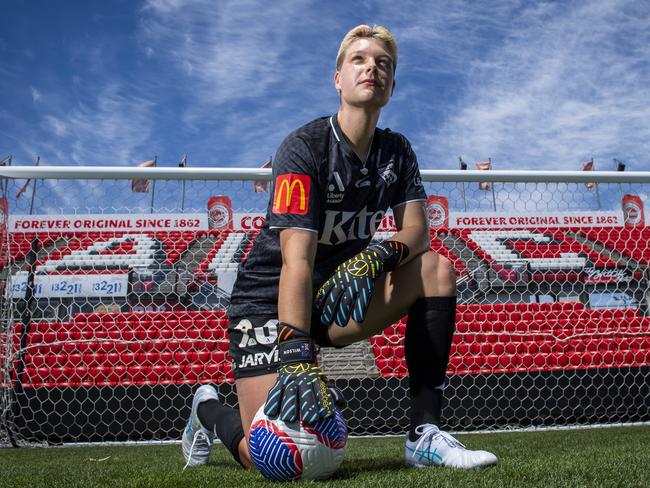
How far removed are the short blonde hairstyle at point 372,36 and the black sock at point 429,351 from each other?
2.46 ft

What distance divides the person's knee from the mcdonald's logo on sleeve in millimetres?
432

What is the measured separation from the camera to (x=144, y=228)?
16.3m

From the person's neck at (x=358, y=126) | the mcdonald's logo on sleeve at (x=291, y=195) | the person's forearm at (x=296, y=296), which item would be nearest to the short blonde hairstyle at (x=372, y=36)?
the person's neck at (x=358, y=126)

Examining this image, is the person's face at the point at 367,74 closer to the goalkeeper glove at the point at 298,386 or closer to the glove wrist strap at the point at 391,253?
the glove wrist strap at the point at 391,253

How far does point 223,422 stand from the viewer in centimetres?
195

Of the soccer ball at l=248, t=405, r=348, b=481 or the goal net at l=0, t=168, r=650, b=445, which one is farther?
the goal net at l=0, t=168, r=650, b=445

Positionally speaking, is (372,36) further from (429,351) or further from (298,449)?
(298,449)

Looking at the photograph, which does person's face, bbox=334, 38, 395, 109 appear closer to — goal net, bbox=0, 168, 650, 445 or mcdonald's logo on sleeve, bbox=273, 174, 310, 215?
mcdonald's logo on sleeve, bbox=273, 174, 310, 215

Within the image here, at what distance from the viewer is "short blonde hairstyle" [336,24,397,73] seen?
67.7 inches

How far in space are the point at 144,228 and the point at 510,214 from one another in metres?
11.5

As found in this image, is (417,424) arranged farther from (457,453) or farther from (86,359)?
(86,359)

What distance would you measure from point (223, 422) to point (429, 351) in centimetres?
78

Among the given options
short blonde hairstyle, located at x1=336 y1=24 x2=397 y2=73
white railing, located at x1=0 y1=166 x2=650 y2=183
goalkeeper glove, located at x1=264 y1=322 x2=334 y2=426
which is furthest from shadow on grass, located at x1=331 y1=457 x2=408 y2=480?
white railing, located at x1=0 y1=166 x2=650 y2=183

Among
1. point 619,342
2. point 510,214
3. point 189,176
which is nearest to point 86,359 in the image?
point 189,176
